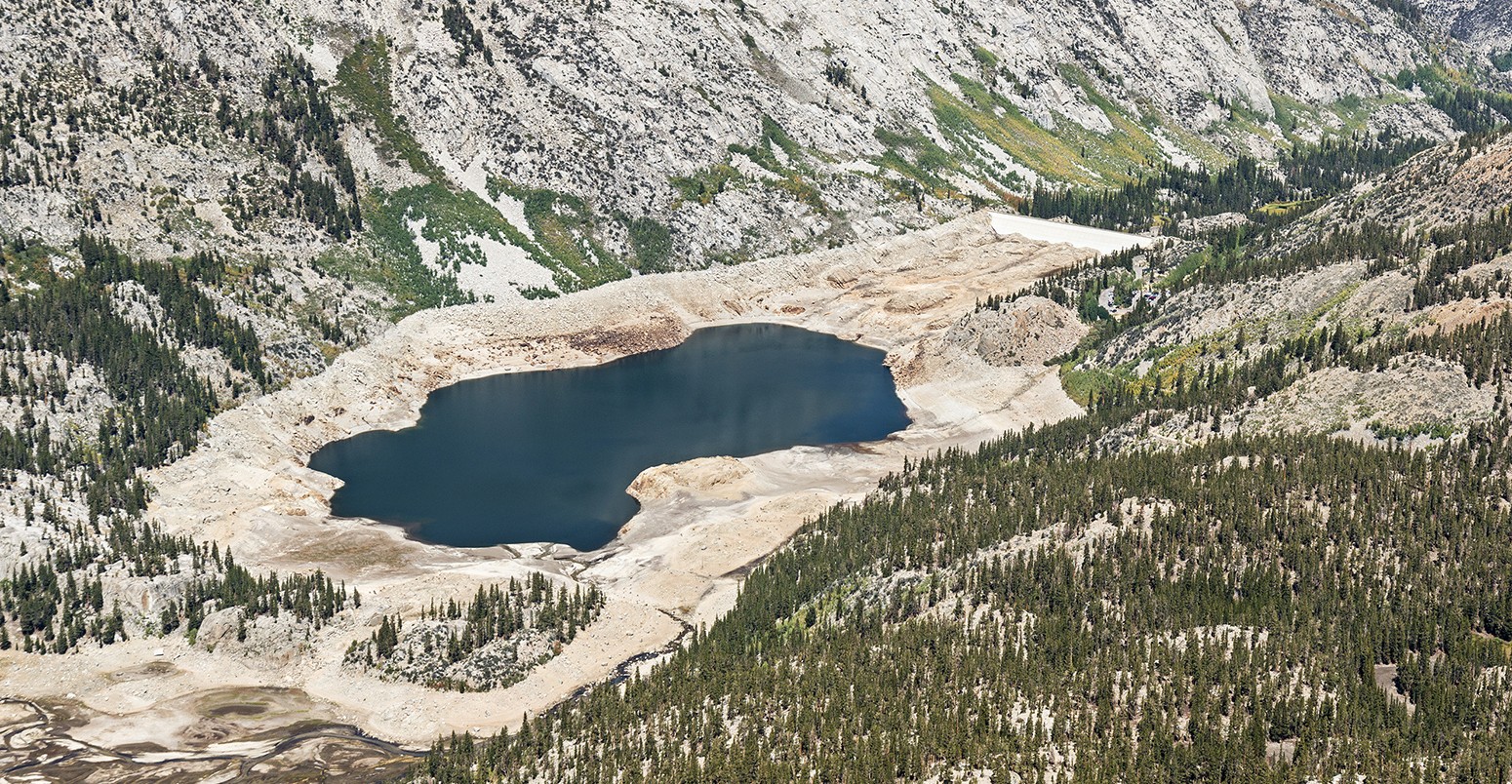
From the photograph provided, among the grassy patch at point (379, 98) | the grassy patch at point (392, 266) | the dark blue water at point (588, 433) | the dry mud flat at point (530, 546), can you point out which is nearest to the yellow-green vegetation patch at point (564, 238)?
the dry mud flat at point (530, 546)

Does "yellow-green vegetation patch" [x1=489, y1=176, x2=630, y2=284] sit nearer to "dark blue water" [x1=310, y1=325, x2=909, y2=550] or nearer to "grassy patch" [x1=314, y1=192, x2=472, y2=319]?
"grassy patch" [x1=314, y1=192, x2=472, y2=319]

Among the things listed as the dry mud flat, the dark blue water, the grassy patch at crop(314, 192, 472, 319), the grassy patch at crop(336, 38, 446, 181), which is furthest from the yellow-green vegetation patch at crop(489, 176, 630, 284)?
the dark blue water

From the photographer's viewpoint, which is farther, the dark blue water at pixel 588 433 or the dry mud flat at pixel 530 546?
the dark blue water at pixel 588 433

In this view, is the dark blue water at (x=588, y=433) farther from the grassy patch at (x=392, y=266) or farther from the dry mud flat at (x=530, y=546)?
the grassy patch at (x=392, y=266)

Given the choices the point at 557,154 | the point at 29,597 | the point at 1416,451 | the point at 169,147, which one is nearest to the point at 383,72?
the point at 557,154

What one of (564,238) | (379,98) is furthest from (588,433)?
(379,98)

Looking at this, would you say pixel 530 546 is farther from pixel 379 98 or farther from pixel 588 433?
pixel 379 98

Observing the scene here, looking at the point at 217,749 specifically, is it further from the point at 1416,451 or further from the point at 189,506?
the point at 1416,451
